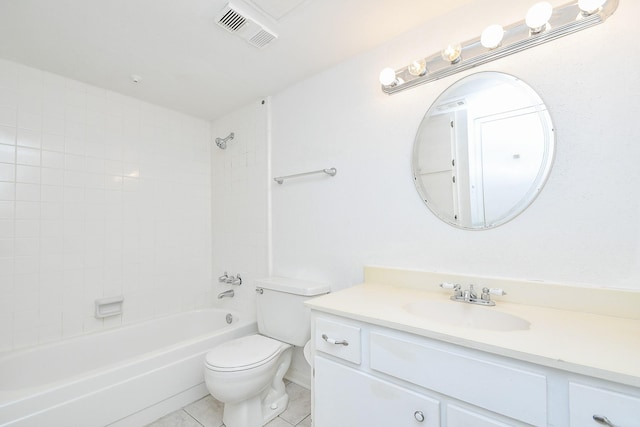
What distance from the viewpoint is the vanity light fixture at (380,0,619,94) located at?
986 millimetres

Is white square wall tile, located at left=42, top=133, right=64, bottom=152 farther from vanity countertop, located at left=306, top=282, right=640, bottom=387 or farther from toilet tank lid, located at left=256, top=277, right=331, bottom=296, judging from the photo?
vanity countertop, located at left=306, top=282, right=640, bottom=387

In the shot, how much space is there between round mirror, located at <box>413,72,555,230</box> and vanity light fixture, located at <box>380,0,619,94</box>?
9cm

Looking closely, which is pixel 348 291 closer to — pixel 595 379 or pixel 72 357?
pixel 595 379

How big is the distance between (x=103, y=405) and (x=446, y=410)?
167 centimetres

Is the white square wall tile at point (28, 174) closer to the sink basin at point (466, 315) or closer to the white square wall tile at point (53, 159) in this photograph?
the white square wall tile at point (53, 159)

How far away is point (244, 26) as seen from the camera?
4.50 ft

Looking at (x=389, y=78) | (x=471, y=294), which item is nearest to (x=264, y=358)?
(x=471, y=294)

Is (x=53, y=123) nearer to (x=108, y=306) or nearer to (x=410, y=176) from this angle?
(x=108, y=306)

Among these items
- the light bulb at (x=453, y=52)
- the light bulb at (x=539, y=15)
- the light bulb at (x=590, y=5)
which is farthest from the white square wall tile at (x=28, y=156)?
the light bulb at (x=590, y=5)

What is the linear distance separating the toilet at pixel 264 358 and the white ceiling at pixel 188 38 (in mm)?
1434

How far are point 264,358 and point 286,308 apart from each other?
1.06 feet

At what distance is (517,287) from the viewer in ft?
3.63

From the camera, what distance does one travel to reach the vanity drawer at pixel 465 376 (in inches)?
27.1

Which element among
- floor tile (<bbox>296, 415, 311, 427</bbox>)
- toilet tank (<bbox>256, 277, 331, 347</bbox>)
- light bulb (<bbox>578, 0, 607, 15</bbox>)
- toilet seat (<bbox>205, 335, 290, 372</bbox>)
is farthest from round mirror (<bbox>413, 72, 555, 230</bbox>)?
floor tile (<bbox>296, 415, 311, 427</bbox>)
